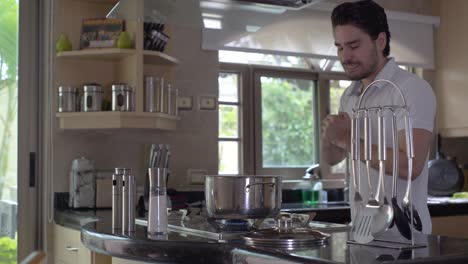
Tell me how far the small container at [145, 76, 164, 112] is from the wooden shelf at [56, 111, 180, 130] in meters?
0.04

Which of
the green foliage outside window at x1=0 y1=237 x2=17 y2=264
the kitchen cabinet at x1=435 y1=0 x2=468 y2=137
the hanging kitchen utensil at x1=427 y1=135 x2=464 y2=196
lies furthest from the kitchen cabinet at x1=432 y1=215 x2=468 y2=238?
the green foliage outside window at x1=0 y1=237 x2=17 y2=264

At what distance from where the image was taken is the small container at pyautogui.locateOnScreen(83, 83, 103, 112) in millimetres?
3033

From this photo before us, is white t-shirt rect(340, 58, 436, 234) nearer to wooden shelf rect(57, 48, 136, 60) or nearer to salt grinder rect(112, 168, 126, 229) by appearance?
salt grinder rect(112, 168, 126, 229)

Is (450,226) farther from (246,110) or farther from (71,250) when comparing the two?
(71,250)

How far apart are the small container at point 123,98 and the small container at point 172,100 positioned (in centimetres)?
22

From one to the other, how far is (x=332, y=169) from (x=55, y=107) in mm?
1763

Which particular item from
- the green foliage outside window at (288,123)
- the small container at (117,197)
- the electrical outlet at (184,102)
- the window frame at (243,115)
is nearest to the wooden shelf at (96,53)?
the electrical outlet at (184,102)

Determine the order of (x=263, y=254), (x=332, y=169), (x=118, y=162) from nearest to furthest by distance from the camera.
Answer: (x=263, y=254)
(x=118, y=162)
(x=332, y=169)

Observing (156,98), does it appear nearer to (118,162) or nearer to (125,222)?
(118,162)

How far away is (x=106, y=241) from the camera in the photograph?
1.79m

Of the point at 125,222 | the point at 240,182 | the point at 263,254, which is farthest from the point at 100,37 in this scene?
the point at 263,254

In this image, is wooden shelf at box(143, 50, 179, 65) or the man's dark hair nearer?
the man's dark hair

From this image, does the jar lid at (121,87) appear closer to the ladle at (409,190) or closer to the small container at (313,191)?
the small container at (313,191)

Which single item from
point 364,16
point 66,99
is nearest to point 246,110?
point 66,99
